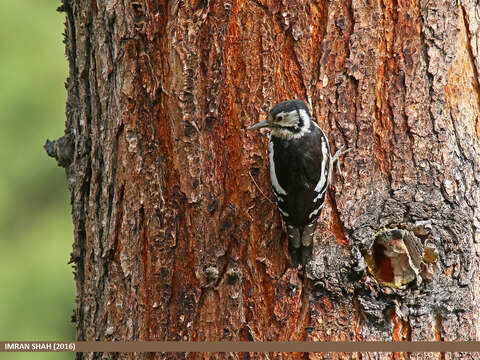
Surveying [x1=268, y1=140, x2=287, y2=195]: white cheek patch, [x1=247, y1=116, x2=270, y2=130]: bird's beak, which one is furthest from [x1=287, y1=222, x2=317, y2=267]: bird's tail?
[x1=247, y1=116, x2=270, y2=130]: bird's beak

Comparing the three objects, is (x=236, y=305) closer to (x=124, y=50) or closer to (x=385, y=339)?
(x=385, y=339)

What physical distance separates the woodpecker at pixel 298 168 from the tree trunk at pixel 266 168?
0.17 feet

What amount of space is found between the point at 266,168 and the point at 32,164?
18.4 ft

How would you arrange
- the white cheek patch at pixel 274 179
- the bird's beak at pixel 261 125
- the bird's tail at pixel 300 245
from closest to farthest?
the bird's tail at pixel 300 245 → the bird's beak at pixel 261 125 → the white cheek patch at pixel 274 179

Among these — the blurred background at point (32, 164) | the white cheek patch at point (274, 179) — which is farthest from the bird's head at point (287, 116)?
the blurred background at point (32, 164)

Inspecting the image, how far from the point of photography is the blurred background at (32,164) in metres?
7.57

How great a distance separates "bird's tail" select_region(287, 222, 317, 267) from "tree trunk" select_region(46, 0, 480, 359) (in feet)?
0.15

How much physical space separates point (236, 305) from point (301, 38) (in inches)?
45.8

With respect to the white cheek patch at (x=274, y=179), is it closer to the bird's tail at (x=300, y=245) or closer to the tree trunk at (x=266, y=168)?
the tree trunk at (x=266, y=168)

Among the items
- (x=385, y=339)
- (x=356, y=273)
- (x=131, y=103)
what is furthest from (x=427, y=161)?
(x=131, y=103)

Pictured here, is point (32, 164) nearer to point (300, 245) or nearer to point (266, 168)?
point (266, 168)

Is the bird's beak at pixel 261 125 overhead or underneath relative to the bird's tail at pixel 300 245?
overhead

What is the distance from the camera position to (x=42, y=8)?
25.4ft

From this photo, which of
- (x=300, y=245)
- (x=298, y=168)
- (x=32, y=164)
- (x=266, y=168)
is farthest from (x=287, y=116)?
(x=32, y=164)
